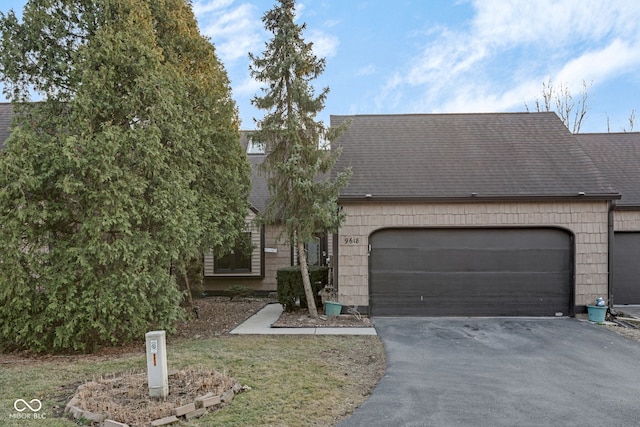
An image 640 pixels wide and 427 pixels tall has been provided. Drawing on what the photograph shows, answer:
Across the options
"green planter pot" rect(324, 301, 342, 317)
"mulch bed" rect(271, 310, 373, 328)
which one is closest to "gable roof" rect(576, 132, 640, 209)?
"mulch bed" rect(271, 310, 373, 328)

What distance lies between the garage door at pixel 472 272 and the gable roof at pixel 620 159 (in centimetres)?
326

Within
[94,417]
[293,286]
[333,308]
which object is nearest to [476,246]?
[333,308]

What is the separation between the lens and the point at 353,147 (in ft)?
38.4

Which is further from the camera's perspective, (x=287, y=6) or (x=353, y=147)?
(x=353, y=147)

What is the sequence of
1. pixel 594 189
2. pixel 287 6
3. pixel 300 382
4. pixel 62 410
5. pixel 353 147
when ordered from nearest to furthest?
pixel 62 410, pixel 300 382, pixel 287 6, pixel 594 189, pixel 353 147

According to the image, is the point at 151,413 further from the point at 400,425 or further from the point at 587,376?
the point at 587,376

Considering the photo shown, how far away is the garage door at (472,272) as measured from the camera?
993 centimetres

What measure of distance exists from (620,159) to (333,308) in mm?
10516

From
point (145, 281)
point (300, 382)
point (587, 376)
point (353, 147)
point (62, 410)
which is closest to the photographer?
point (62, 410)

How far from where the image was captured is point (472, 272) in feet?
32.9

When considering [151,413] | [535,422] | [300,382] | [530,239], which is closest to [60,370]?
[151,413]

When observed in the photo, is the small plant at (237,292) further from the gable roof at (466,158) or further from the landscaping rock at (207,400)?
the landscaping rock at (207,400)

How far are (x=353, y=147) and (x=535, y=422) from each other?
863 centimetres

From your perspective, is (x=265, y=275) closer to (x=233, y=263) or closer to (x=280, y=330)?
(x=233, y=263)
